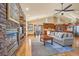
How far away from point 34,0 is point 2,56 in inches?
53.6

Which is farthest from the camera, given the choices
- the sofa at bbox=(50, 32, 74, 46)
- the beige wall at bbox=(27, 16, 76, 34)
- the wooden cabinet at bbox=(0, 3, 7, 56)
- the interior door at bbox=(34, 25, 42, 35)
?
the sofa at bbox=(50, 32, 74, 46)

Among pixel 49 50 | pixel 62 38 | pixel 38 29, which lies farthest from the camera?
pixel 62 38

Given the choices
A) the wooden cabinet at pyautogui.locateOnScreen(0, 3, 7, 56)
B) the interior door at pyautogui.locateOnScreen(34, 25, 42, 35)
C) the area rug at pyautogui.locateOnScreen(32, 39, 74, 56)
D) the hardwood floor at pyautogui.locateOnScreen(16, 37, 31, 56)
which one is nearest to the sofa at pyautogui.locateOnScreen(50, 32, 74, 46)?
the area rug at pyautogui.locateOnScreen(32, 39, 74, 56)

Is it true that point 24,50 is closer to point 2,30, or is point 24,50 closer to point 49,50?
point 49,50

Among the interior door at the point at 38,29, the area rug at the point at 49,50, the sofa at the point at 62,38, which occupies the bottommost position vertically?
the area rug at the point at 49,50

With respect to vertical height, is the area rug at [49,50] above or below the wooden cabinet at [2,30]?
below

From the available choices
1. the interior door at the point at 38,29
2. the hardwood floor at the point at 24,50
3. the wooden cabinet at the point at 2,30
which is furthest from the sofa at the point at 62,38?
the wooden cabinet at the point at 2,30

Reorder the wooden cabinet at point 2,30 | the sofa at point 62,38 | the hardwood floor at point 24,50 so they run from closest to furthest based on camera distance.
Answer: the wooden cabinet at point 2,30, the hardwood floor at point 24,50, the sofa at point 62,38

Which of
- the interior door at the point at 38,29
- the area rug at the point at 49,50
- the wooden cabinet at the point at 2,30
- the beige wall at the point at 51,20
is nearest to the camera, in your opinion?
the wooden cabinet at the point at 2,30

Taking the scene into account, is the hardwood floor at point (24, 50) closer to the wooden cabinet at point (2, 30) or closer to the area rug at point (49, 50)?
the area rug at point (49, 50)

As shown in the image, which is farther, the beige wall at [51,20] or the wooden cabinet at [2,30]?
the beige wall at [51,20]

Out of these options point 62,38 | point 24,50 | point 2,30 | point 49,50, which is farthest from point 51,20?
point 2,30

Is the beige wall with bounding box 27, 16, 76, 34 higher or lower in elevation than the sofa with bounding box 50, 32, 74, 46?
higher

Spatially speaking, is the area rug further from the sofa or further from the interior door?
the interior door
